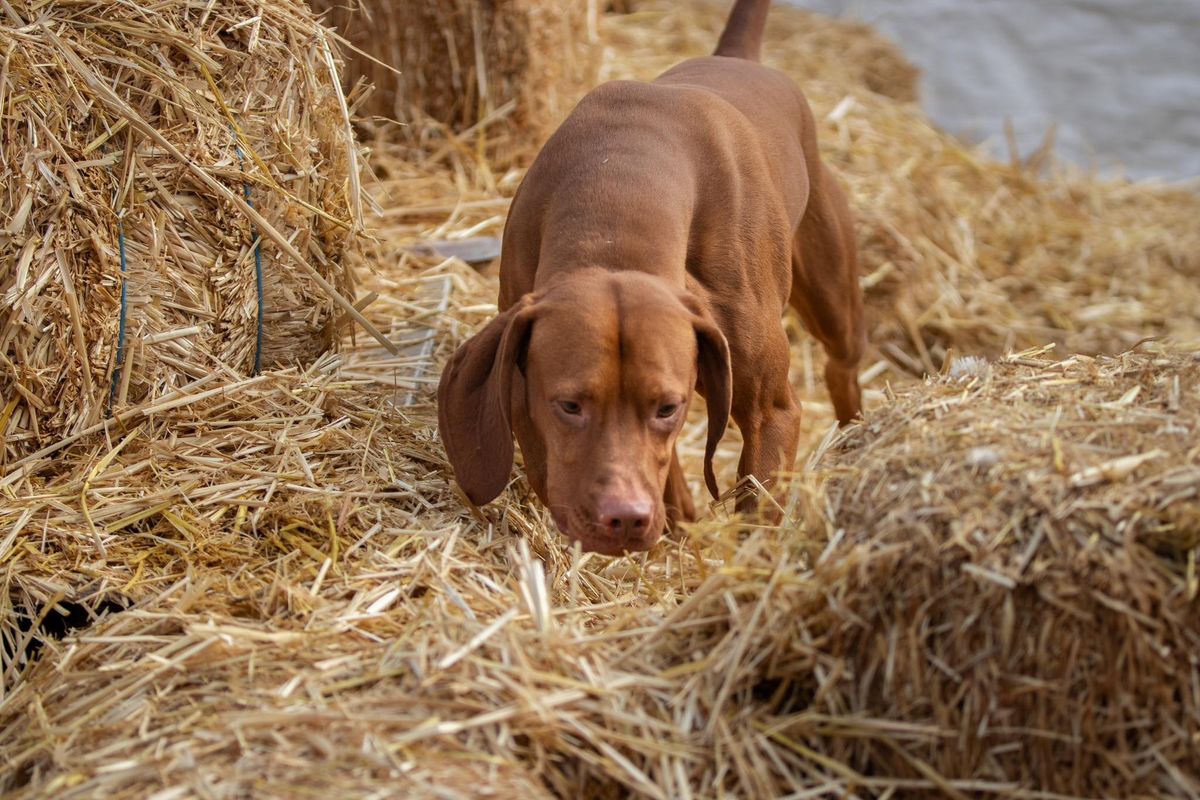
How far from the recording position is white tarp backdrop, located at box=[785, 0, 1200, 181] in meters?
9.72

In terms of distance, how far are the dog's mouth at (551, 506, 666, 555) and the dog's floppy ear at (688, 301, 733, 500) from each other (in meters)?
0.41

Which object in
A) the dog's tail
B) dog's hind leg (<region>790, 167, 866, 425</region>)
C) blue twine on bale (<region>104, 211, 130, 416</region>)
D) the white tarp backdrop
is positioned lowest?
the white tarp backdrop

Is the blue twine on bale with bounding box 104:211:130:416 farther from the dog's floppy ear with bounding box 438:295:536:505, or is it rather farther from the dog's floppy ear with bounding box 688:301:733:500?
the dog's floppy ear with bounding box 688:301:733:500

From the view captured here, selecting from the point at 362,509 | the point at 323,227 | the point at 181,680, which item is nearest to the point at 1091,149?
the point at 323,227

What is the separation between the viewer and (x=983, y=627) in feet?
9.61

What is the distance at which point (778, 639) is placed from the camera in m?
3.12

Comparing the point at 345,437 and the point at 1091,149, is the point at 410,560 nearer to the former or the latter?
the point at 345,437

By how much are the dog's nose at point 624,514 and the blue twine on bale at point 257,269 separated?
1.79m

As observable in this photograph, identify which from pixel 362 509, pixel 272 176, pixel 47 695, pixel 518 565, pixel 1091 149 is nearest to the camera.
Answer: pixel 47 695

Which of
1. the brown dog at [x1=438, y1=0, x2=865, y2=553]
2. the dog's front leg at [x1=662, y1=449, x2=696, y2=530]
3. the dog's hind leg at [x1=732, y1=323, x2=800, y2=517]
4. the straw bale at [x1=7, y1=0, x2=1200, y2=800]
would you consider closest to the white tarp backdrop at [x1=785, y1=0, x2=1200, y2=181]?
the brown dog at [x1=438, y1=0, x2=865, y2=553]

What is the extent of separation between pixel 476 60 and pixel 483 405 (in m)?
3.33

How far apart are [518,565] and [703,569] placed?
542 mm

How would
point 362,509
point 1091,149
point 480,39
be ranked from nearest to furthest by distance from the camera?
1. point 362,509
2. point 480,39
3. point 1091,149

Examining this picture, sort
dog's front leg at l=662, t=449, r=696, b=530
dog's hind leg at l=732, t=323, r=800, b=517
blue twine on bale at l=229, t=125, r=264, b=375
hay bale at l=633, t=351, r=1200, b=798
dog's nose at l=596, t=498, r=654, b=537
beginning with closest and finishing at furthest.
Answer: hay bale at l=633, t=351, r=1200, b=798, dog's nose at l=596, t=498, r=654, b=537, dog's hind leg at l=732, t=323, r=800, b=517, blue twine on bale at l=229, t=125, r=264, b=375, dog's front leg at l=662, t=449, r=696, b=530
